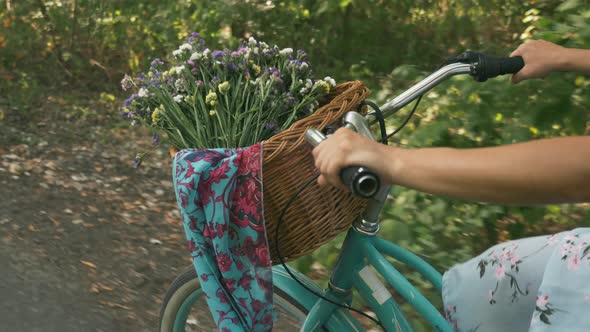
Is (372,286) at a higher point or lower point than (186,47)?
lower

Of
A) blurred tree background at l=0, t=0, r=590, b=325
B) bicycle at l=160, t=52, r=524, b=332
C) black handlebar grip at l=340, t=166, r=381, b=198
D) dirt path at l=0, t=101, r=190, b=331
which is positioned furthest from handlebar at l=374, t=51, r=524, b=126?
dirt path at l=0, t=101, r=190, b=331

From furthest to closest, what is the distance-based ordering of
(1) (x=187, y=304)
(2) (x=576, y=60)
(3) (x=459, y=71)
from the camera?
(1) (x=187, y=304)
(2) (x=576, y=60)
(3) (x=459, y=71)

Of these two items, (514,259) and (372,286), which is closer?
(514,259)

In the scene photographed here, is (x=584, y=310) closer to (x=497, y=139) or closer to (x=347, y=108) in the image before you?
(x=347, y=108)

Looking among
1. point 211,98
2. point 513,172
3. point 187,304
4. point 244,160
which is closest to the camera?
point 513,172

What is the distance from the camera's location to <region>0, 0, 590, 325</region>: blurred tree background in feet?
9.05

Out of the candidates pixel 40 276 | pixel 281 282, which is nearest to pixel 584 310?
pixel 281 282

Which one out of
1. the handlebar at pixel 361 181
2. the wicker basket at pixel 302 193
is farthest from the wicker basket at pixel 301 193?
the handlebar at pixel 361 181

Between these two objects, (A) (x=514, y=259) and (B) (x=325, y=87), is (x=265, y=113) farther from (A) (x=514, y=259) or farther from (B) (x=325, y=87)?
(A) (x=514, y=259)

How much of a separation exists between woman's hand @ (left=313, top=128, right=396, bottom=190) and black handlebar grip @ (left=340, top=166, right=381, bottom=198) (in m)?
0.01

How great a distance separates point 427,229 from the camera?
2.96 metres

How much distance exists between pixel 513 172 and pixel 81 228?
335cm

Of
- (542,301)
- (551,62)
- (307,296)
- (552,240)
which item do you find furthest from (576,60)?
(307,296)

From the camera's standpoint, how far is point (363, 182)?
1.20m
